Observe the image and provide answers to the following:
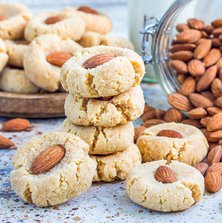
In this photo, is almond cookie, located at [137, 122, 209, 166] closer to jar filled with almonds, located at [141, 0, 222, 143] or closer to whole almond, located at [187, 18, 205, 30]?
jar filled with almonds, located at [141, 0, 222, 143]

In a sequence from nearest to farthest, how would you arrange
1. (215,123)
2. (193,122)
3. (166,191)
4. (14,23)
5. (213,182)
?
(166,191), (213,182), (215,123), (193,122), (14,23)

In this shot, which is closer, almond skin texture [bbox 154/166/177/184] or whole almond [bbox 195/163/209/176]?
almond skin texture [bbox 154/166/177/184]

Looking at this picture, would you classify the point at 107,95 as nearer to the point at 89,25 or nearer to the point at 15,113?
the point at 15,113

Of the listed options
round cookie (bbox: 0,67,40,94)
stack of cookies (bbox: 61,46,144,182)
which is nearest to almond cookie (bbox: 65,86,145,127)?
stack of cookies (bbox: 61,46,144,182)

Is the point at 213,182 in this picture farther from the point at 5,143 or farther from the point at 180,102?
the point at 5,143

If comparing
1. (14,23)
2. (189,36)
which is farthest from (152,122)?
(14,23)

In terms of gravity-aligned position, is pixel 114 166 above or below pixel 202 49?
below
